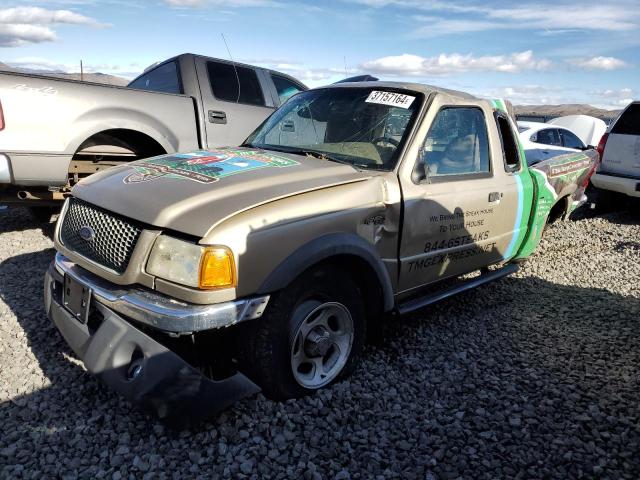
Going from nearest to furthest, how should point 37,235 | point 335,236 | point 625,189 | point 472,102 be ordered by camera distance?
point 335,236, point 472,102, point 37,235, point 625,189

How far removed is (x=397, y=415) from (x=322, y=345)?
1.87 ft

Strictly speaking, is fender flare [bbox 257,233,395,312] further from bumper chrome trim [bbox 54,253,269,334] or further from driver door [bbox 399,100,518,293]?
driver door [bbox 399,100,518,293]

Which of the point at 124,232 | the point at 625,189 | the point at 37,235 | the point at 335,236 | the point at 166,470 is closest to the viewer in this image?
the point at 166,470

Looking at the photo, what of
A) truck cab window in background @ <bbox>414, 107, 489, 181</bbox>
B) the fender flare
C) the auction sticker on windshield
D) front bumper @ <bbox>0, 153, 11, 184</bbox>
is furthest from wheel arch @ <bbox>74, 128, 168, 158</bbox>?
the fender flare

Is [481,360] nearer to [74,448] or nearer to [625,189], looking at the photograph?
[74,448]

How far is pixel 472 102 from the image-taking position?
12.8 ft

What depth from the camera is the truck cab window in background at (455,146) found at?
3.40 metres

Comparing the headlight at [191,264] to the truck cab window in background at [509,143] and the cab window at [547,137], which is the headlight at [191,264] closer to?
the truck cab window in background at [509,143]

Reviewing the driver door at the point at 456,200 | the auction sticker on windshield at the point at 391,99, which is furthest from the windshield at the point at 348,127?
the driver door at the point at 456,200

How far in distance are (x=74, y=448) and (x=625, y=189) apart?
799cm

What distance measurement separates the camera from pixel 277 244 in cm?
248

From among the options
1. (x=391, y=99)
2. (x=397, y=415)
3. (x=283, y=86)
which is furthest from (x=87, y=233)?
(x=283, y=86)

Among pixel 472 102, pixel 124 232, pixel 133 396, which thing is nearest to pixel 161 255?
pixel 124 232

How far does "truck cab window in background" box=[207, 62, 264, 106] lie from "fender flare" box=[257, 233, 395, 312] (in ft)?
12.3
